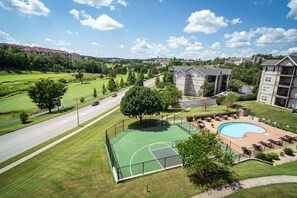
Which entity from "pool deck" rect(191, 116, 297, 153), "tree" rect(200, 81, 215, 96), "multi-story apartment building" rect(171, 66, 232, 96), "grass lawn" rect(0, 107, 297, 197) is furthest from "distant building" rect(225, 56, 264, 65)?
"grass lawn" rect(0, 107, 297, 197)

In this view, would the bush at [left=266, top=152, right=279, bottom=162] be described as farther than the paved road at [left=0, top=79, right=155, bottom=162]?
No

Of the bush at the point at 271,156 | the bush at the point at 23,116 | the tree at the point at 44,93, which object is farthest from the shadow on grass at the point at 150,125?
the tree at the point at 44,93

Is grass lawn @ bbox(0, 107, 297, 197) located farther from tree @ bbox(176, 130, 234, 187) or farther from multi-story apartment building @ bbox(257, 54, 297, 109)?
multi-story apartment building @ bbox(257, 54, 297, 109)

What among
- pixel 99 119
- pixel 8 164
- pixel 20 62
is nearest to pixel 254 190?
pixel 8 164

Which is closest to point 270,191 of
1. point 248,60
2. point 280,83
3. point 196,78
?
point 280,83

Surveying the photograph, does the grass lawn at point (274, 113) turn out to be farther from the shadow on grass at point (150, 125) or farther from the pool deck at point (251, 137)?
the shadow on grass at point (150, 125)

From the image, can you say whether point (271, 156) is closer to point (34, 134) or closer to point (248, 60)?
point (34, 134)
